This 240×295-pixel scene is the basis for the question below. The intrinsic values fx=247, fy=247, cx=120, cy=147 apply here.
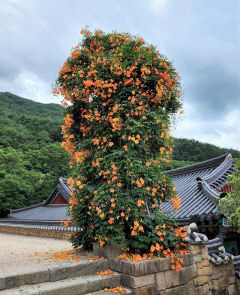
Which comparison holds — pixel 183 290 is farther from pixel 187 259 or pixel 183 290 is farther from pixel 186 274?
pixel 187 259

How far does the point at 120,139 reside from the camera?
16.1 feet

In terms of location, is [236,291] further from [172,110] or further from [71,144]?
[71,144]

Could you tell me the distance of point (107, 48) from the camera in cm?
561

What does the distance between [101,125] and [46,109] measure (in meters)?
79.9

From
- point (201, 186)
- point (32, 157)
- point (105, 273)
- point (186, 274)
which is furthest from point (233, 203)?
point (32, 157)

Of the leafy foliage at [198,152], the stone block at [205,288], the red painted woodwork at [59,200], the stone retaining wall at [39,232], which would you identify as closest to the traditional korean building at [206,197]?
the stone retaining wall at [39,232]

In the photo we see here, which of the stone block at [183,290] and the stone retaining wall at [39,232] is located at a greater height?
the stone retaining wall at [39,232]

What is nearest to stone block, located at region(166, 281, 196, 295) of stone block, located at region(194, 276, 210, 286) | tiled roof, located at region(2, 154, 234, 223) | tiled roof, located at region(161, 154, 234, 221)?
stone block, located at region(194, 276, 210, 286)

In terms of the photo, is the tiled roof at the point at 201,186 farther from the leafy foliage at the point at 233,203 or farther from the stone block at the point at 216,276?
the stone block at the point at 216,276

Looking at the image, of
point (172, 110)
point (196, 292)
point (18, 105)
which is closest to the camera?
point (196, 292)

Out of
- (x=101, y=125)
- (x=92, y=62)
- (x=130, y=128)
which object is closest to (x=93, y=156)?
(x=101, y=125)

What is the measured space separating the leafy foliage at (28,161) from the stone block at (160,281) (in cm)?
2130

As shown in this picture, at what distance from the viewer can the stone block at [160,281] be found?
4.18 m

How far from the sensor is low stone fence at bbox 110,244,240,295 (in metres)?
4.04
